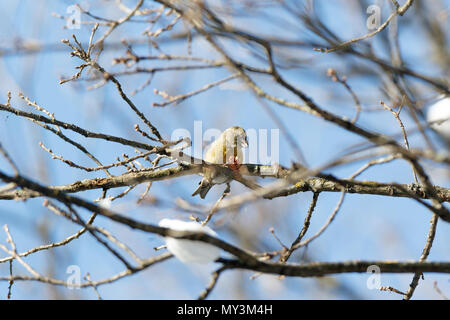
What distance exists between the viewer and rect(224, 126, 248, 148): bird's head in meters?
5.41

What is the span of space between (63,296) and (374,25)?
428 cm

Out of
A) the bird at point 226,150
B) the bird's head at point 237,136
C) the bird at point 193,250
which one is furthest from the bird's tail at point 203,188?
the bird at point 193,250

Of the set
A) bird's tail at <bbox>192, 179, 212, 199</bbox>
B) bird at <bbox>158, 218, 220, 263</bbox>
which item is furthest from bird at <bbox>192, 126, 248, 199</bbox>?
bird at <bbox>158, 218, 220, 263</bbox>

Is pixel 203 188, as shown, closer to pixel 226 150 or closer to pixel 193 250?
pixel 226 150

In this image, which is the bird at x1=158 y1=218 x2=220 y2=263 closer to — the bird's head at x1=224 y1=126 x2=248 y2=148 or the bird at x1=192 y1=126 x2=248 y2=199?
the bird at x1=192 y1=126 x2=248 y2=199

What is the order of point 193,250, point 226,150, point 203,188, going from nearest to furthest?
point 193,250 < point 203,188 < point 226,150

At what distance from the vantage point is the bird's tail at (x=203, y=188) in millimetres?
4937

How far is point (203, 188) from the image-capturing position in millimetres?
5066

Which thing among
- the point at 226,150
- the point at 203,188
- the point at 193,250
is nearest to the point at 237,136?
the point at 226,150

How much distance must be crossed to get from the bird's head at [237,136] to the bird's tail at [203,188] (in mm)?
650

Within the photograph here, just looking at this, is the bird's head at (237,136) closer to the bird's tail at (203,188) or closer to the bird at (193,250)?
the bird's tail at (203,188)

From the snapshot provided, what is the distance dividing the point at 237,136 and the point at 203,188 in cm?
76

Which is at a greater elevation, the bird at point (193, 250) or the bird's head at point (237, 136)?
the bird's head at point (237, 136)
